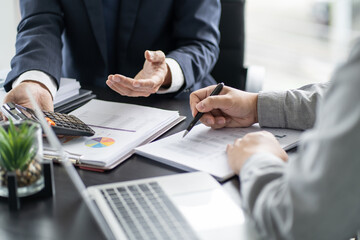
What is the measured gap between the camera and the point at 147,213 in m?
0.61

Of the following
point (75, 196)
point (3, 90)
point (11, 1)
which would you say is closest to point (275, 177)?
point (75, 196)

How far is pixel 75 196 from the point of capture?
0.71 meters

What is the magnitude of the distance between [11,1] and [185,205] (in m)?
2.19

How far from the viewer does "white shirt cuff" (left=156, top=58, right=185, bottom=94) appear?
1261 millimetres

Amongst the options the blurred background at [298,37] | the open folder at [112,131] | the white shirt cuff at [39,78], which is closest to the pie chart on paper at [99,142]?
the open folder at [112,131]

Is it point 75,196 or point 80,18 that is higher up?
point 80,18

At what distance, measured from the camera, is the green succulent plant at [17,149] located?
2.16 ft

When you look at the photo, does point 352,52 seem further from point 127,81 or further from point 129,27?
point 129,27

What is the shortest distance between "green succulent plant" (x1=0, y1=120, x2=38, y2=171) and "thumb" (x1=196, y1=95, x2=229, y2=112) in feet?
1.35

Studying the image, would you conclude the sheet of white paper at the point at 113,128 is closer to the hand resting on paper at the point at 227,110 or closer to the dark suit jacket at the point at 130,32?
the hand resting on paper at the point at 227,110

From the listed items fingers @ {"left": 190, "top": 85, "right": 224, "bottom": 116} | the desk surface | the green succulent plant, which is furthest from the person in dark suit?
the green succulent plant

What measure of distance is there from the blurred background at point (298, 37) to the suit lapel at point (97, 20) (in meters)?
2.57

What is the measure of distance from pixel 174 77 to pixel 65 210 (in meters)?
0.67

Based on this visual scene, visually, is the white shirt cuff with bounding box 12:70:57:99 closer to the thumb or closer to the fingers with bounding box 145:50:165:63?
the fingers with bounding box 145:50:165:63
